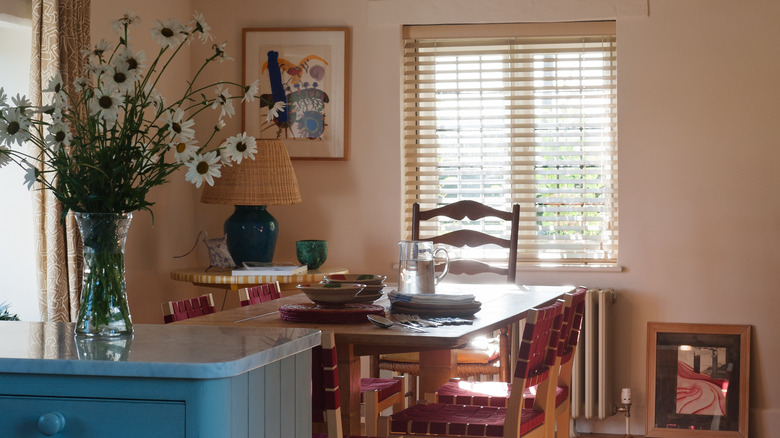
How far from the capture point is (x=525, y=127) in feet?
13.5

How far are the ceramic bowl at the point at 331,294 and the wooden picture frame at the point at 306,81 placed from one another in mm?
1849

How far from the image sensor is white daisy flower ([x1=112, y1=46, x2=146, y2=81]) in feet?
4.54

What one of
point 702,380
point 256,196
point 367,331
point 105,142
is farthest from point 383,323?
point 702,380

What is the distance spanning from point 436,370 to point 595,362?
107 centimetres

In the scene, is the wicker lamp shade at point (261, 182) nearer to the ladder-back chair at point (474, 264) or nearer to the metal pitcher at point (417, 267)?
the ladder-back chair at point (474, 264)

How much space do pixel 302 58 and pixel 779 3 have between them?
2.17 meters

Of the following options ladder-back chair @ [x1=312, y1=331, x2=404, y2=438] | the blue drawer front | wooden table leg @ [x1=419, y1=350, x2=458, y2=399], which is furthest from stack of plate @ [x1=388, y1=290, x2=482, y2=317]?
the blue drawer front

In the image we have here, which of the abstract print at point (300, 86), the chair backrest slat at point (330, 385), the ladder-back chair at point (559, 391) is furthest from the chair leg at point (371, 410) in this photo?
the abstract print at point (300, 86)

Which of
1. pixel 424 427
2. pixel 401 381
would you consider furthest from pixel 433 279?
pixel 401 381

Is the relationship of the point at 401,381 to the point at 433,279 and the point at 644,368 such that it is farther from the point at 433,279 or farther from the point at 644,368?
the point at 644,368

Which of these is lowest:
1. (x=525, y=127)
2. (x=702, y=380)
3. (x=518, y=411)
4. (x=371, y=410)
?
(x=702, y=380)

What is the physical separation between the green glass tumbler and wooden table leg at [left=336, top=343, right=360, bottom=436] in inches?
62.4

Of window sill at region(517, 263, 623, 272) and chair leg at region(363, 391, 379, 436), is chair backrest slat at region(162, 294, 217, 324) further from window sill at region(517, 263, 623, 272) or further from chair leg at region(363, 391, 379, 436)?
window sill at region(517, 263, 623, 272)

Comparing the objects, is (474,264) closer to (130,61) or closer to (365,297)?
(365,297)
